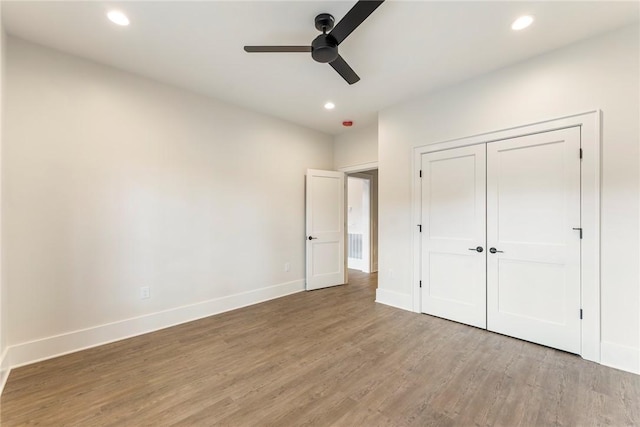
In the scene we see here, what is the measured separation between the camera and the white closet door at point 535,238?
2.53 m

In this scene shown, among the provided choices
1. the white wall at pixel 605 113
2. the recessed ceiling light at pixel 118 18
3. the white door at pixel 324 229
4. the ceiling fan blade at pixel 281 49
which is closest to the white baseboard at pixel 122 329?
the white door at pixel 324 229

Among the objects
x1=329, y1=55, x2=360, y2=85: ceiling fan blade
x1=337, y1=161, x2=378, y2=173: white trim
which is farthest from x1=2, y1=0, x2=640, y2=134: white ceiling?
x1=337, y1=161, x2=378, y2=173: white trim

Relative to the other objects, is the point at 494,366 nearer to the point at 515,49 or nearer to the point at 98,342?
the point at 515,49

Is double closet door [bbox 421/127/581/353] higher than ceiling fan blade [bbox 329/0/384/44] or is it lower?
lower

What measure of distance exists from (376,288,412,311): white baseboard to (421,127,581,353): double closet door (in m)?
0.22

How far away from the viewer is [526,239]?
9.15 feet

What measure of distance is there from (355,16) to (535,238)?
2.66 meters

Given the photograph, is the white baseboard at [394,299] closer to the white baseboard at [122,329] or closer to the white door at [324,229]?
the white door at [324,229]

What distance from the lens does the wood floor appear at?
1761 millimetres

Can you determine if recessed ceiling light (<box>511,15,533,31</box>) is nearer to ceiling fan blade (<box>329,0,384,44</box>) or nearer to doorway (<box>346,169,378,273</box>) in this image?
ceiling fan blade (<box>329,0,384,44</box>)

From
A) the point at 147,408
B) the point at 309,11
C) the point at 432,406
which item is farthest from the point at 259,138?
the point at 432,406

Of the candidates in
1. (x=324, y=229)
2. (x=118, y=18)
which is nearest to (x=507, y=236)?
(x=324, y=229)

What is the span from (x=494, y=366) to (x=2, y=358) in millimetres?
4048

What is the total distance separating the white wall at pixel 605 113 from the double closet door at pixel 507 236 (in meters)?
0.20
